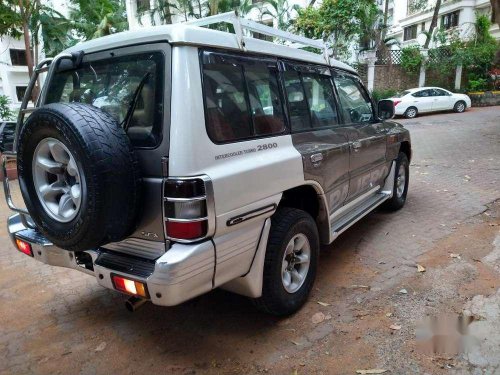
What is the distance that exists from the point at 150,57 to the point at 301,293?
201 centimetres

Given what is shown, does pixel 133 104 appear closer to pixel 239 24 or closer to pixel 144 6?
pixel 239 24

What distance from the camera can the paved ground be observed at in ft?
8.25

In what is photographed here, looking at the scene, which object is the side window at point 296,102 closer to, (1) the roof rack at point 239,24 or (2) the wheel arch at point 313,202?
(1) the roof rack at point 239,24

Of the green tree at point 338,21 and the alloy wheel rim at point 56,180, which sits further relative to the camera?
the green tree at point 338,21

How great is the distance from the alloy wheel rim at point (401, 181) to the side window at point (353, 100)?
115 centimetres

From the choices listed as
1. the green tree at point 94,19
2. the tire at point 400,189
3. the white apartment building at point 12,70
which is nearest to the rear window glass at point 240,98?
the tire at point 400,189

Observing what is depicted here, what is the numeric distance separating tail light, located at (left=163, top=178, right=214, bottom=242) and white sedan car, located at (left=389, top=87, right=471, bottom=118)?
16497 millimetres

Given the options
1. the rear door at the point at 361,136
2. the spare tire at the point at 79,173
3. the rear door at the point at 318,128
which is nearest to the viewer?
the spare tire at the point at 79,173

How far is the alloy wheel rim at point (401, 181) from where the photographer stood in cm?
529

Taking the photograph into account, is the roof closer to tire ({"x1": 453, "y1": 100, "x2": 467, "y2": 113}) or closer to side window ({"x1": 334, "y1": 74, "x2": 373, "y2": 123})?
side window ({"x1": 334, "y1": 74, "x2": 373, "y2": 123})

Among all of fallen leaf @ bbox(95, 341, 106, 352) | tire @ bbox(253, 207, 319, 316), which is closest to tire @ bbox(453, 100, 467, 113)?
tire @ bbox(253, 207, 319, 316)

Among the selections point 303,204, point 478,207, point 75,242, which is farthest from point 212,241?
point 478,207

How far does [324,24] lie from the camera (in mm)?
19344

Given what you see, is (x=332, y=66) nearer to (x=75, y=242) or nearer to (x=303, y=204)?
(x=303, y=204)
